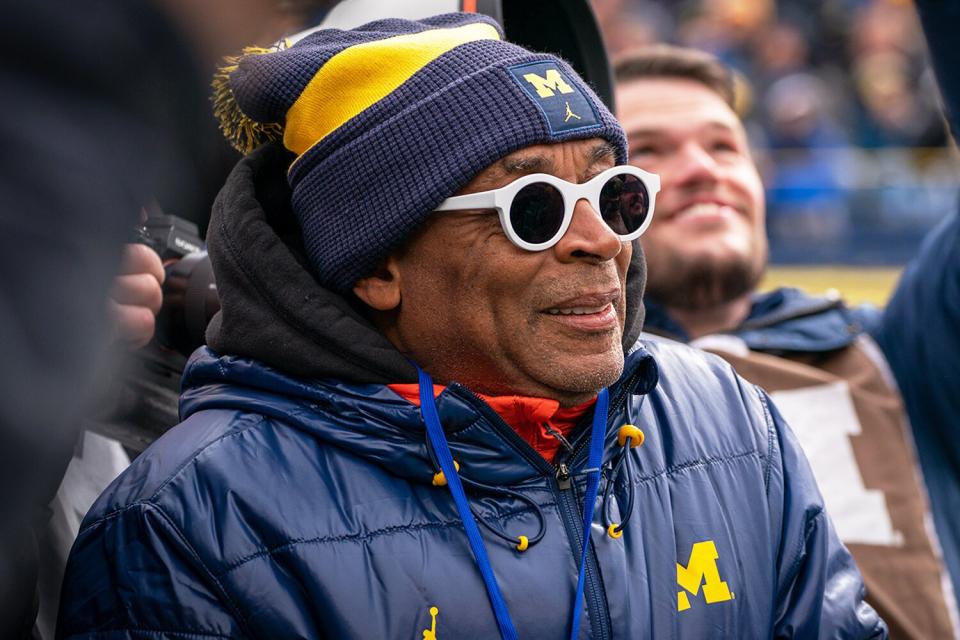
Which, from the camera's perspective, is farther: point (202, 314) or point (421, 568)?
point (202, 314)

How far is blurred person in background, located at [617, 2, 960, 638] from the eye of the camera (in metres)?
2.66

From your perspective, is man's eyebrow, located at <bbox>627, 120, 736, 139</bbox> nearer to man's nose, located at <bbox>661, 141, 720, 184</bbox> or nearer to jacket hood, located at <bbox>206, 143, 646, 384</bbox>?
man's nose, located at <bbox>661, 141, 720, 184</bbox>

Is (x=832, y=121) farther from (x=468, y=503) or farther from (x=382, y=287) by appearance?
(x=468, y=503)

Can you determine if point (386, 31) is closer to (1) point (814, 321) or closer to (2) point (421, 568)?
(2) point (421, 568)

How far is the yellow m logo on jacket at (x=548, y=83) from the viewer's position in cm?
179

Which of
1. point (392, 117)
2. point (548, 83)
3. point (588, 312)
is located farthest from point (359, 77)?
point (588, 312)

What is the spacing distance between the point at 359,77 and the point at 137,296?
0.54 meters

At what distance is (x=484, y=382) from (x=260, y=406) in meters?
0.35

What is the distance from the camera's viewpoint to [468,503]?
67.3 inches

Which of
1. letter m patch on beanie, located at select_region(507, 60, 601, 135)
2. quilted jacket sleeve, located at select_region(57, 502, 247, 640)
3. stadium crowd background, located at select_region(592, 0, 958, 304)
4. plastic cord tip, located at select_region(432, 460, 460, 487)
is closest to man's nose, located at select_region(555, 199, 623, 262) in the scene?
letter m patch on beanie, located at select_region(507, 60, 601, 135)

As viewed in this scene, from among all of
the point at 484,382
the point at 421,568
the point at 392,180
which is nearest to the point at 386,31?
the point at 392,180

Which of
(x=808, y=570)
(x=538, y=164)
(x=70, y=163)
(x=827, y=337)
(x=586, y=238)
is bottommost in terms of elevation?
(x=827, y=337)

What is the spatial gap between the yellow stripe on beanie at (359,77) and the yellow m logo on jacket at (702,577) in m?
0.84

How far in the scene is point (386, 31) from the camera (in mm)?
1907
